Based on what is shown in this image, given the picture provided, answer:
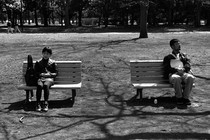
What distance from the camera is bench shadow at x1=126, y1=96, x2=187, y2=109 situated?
6812 mm

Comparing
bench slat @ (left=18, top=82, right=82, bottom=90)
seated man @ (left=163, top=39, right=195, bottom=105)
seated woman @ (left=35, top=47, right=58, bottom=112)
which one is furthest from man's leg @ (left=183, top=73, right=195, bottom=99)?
seated woman @ (left=35, top=47, right=58, bottom=112)

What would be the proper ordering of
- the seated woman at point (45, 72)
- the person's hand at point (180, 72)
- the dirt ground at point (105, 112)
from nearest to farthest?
the dirt ground at point (105, 112)
the seated woman at point (45, 72)
the person's hand at point (180, 72)

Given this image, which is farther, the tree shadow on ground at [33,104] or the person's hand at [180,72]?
the person's hand at [180,72]

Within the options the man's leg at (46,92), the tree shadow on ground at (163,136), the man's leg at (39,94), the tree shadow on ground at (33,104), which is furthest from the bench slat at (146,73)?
the tree shadow on ground at (163,136)

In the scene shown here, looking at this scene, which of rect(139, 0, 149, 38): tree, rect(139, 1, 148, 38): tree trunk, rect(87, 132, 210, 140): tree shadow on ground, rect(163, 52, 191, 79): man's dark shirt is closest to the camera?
rect(87, 132, 210, 140): tree shadow on ground

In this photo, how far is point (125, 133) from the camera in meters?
5.16

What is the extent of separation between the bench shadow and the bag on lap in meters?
2.04

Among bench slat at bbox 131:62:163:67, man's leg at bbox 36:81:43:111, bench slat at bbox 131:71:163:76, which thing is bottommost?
man's leg at bbox 36:81:43:111

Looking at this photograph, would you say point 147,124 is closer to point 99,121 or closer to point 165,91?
point 99,121

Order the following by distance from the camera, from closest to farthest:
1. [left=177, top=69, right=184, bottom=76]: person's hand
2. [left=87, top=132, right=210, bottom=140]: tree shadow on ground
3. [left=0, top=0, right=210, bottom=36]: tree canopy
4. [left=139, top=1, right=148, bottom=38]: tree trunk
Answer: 1. [left=87, top=132, right=210, bottom=140]: tree shadow on ground
2. [left=177, top=69, right=184, bottom=76]: person's hand
3. [left=139, top=1, right=148, bottom=38]: tree trunk
4. [left=0, top=0, right=210, bottom=36]: tree canopy

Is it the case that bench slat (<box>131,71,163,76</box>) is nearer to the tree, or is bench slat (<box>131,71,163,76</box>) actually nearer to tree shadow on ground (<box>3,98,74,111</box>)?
tree shadow on ground (<box>3,98,74,111</box>)

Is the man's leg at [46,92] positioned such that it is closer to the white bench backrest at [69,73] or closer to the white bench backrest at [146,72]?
the white bench backrest at [69,73]

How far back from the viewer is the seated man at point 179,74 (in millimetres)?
6801

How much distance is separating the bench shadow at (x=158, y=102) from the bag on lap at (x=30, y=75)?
6.68ft
